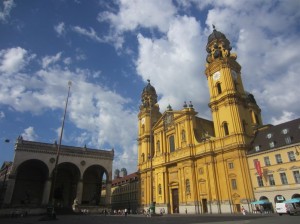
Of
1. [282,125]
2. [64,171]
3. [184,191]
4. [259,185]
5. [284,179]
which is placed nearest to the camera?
[284,179]

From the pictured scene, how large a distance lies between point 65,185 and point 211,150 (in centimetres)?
4152

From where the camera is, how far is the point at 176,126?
5844cm

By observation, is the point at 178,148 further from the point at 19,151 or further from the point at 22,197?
the point at 22,197

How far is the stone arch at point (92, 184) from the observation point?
222 ft

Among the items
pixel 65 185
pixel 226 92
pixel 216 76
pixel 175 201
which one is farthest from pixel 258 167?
pixel 65 185

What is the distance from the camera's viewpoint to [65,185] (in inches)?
2721

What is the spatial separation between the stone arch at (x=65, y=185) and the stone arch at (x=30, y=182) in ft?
13.9

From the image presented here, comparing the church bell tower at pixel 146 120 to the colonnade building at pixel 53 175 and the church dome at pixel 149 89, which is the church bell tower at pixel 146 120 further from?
the colonnade building at pixel 53 175

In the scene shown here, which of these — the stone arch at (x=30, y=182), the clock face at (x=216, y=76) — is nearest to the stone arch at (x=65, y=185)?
the stone arch at (x=30, y=182)

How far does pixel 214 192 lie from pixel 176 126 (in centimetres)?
1730

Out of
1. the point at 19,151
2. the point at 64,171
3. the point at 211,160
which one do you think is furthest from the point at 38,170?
the point at 211,160

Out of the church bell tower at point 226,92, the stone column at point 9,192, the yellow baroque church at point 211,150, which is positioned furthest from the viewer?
the stone column at point 9,192

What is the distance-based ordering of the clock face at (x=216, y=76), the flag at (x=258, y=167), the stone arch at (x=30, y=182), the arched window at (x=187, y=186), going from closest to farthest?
the flag at (x=258, y=167) → the arched window at (x=187, y=186) → the clock face at (x=216, y=76) → the stone arch at (x=30, y=182)

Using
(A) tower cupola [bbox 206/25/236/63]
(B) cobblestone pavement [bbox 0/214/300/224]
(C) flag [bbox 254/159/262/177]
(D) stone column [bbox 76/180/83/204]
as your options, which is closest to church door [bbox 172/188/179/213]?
(C) flag [bbox 254/159/262/177]
